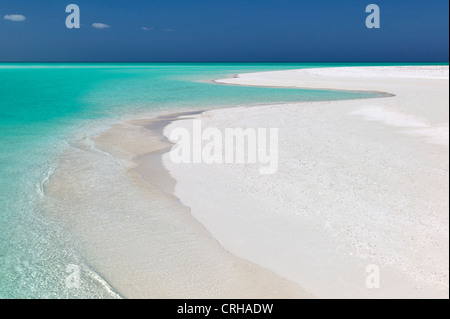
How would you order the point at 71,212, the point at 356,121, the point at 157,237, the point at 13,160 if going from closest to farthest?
the point at 157,237, the point at 71,212, the point at 13,160, the point at 356,121

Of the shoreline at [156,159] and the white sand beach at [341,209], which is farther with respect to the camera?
the shoreline at [156,159]

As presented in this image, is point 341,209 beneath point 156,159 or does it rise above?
beneath

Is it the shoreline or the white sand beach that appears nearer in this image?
the white sand beach

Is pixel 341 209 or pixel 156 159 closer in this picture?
pixel 341 209

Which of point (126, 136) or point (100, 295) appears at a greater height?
point (126, 136)
